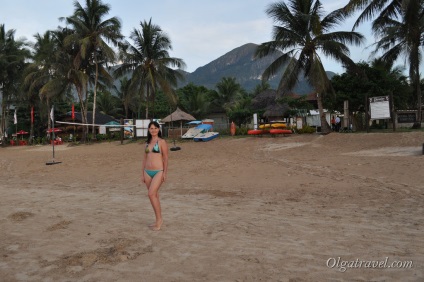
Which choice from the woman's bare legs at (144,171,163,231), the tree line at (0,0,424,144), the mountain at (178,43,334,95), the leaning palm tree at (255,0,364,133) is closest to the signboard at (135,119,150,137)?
the tree line at (0,0,424,144)

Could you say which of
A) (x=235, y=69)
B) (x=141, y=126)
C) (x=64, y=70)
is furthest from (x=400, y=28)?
(x=235, y=69)

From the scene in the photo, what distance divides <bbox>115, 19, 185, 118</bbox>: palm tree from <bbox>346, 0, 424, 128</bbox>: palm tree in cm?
1355

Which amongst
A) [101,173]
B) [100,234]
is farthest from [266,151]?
[100,234]

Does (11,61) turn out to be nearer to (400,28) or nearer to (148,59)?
(148,59)

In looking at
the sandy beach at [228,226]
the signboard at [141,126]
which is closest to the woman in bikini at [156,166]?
the sandy beach at [228,226]

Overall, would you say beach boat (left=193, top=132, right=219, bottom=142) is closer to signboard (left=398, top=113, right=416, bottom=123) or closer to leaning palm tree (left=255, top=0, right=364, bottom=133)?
leaning palm tree (left=255, top=0, right=364, bottom=133)

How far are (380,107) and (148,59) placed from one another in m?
16.3

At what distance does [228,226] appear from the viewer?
4277mm

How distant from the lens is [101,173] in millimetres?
10766

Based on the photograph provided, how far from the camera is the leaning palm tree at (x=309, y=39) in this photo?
57.7 ft

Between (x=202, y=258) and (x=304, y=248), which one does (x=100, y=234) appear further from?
(x=304, y=248)

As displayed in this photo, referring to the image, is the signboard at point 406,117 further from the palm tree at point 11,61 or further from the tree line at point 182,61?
the palm tree at point 11,61

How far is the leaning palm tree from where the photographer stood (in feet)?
57.7

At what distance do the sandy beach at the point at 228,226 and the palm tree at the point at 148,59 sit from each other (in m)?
15.8
